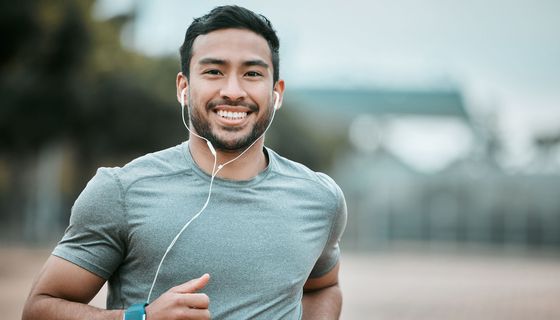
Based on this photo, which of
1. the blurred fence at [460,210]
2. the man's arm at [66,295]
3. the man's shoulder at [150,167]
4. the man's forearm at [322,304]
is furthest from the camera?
the blurred fence at [460,210]

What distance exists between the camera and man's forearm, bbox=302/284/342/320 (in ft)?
10.1

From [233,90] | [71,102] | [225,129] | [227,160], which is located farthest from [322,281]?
[71,102]

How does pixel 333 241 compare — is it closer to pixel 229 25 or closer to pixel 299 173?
pixel 299 173

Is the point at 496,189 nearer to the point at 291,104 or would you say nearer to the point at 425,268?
the point at 291,104

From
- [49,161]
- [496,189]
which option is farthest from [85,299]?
[496,189]

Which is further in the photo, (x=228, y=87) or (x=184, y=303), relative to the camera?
(x=228, y=87)

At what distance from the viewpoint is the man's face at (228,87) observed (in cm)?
266

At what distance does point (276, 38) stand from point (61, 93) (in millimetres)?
22223

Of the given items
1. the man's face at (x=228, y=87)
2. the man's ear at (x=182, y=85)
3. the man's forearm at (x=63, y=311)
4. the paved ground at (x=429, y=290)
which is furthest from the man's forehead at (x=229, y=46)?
the paved ground at (x=429, y=290)

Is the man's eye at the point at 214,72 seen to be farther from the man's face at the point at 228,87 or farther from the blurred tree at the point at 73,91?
the blurred tree at the point at 73,91

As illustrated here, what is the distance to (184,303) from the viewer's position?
7.77 ft

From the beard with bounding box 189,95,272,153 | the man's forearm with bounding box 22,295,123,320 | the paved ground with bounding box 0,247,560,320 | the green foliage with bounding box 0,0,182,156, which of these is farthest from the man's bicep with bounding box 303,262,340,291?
the green foliage with bounding box 0,0,182,156

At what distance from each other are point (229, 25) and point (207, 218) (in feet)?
2.03

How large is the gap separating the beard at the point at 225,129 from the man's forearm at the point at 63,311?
60cm
